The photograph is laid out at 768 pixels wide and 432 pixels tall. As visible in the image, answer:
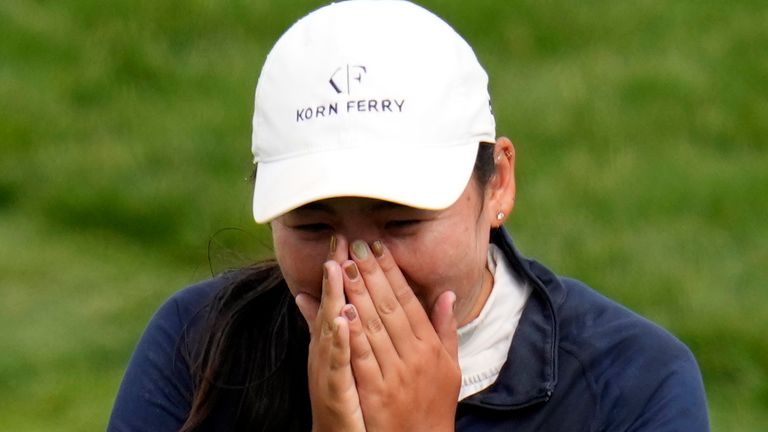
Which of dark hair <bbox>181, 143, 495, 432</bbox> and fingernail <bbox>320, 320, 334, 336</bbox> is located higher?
fingernail <bbox>320, 320, 334, 336</bbox>

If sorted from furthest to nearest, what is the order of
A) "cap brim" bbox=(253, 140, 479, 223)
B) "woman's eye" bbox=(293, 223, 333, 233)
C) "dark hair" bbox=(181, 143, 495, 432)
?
1. "dark hair" bbox=(181, 143, 495, 432)
2. "woman's eye" bbox=(293, 223, 333, 233)
3. "cap brim" bbox=(253, 140, 479, 223)

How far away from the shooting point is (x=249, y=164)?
22.2ft

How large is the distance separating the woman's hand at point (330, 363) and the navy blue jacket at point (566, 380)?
0.79 ft

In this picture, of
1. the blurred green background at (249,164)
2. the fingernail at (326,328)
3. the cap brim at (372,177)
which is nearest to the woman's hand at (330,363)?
the fingernail at (326,328)

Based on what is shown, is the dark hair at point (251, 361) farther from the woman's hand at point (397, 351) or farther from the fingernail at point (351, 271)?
the fingernail at point (351, 271)

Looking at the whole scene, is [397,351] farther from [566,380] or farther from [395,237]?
[566,380]

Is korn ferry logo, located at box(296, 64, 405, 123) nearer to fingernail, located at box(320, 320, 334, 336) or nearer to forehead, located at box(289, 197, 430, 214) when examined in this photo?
forehead, located at box(289, 197, 430, 214)

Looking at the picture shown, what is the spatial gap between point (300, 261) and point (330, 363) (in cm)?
18

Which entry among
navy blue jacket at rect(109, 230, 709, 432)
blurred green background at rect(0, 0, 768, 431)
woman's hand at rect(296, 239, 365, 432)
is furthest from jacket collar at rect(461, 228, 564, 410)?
blurred green background at rect(0, 0, 768, 431)

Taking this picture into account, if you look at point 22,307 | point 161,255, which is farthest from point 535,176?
point 22,307

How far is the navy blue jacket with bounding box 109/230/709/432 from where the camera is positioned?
2.81m

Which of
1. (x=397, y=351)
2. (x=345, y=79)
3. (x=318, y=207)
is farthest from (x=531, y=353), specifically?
(x=345, y=79)

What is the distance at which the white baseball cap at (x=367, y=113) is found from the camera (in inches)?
102

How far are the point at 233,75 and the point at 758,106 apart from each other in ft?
8.43
